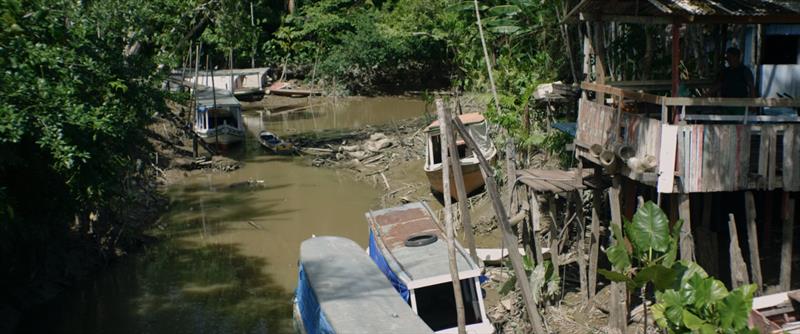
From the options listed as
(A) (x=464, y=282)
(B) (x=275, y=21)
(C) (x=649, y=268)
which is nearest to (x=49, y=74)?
(A) (x=464, y=282)

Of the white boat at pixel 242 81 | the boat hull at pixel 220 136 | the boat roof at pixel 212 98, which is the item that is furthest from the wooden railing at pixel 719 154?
the white boat at pixel 242 81

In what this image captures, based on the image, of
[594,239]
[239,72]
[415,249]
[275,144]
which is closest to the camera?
[594,239]

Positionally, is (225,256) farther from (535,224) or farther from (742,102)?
(742,102)

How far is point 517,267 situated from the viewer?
894 centimetres

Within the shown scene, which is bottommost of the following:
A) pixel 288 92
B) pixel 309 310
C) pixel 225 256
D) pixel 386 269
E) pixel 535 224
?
pixel 225 256

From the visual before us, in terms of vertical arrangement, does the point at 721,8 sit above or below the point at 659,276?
above

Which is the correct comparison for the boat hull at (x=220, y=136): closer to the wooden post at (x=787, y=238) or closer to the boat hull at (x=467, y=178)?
the boat hull at (x=467, y=178)

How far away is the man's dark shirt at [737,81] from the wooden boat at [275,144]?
18.2m

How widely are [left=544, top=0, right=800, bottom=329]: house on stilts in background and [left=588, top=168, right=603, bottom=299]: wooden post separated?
0.02 meters

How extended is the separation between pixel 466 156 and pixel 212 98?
13.0 meters

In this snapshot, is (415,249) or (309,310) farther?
(415,249)

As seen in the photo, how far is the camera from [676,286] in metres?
8.29

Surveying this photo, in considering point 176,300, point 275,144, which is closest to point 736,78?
point 176,300

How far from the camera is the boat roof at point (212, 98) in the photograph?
27709 millimetres
